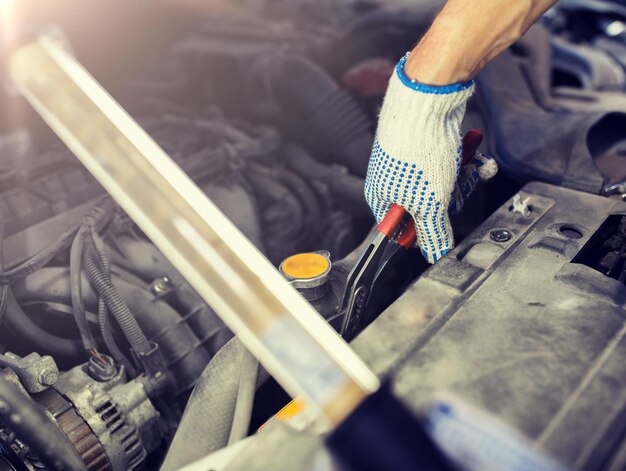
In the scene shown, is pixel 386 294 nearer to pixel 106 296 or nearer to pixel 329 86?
pixel 106 296

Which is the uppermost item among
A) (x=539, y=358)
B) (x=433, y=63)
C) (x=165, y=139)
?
(x=165, y=139)

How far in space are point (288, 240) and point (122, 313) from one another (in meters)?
0.76

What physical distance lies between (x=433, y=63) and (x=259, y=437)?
2.83 feet

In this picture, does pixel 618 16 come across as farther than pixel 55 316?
Yes

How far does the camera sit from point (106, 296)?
1.32 metres

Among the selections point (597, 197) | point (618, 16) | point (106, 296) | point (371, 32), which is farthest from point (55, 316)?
point (618, 16)

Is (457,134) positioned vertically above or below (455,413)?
above

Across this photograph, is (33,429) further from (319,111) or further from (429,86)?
(319,111)

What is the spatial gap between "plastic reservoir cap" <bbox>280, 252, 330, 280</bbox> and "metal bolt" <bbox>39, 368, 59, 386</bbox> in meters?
0.54

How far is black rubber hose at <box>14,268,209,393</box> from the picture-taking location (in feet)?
4.58

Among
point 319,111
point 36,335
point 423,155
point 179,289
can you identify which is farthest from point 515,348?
point 319,111

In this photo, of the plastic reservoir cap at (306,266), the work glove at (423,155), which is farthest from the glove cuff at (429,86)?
the plastic reservoir cap at (306,266)

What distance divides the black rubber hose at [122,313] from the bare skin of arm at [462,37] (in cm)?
89

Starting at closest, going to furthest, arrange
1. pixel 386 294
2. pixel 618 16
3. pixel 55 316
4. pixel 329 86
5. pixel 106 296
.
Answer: pixel 106 296 → pixel 55 316 → pixel 386 294 → pixel 329 86 → pixel 618 16
